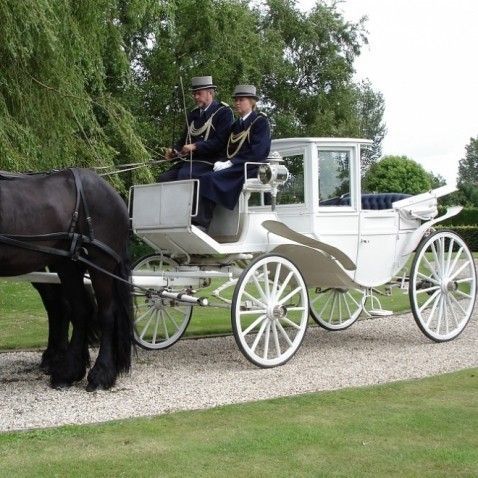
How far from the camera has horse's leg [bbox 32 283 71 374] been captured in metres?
7.90

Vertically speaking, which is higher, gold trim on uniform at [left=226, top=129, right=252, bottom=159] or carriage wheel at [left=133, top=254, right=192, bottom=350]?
gold trim on uniform at [left=226, top=129, right=252, bottom=159]

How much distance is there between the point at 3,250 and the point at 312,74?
31.4 metres

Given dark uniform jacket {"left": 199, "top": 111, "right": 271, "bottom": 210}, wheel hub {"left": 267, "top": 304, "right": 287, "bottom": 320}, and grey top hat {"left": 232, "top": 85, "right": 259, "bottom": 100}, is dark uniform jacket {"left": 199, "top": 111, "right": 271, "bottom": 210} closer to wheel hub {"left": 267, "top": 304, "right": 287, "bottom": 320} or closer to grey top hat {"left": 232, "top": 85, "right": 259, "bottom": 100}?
grey top hat {"left": 232, "top": 85, "right": 259, "bottom": 100}

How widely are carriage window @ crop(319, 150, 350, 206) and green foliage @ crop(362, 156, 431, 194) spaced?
118 ft

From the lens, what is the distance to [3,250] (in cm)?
662

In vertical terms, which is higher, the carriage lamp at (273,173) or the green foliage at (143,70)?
the green foliage at (143,70)

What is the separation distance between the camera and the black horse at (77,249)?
6730mm

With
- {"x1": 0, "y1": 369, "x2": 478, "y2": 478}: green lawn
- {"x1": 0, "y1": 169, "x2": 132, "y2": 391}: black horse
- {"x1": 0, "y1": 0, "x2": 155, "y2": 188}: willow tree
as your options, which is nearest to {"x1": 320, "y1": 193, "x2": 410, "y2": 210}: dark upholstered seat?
{"x1": 0, "y1": 169, "x2": 132, "y2": 391}: black horse

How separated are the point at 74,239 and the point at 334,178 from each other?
10.5 ft

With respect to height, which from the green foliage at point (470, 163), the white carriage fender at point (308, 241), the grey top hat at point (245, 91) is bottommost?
the white carriage fender at point (308, 241)

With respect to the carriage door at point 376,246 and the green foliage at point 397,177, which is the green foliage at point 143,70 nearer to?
the carriage door at point 376,246

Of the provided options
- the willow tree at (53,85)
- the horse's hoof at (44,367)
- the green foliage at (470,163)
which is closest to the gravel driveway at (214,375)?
the horse's hoof at (44,367)

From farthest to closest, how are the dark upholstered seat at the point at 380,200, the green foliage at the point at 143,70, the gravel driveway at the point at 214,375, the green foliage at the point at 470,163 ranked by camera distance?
the green foliage at the point at 470,163
the green foliage at the point at 143,70
the dark upholstered seat at the point at 380,200
the gravel driveway at the point at 214,375

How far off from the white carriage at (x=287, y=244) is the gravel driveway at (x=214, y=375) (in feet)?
0.94
